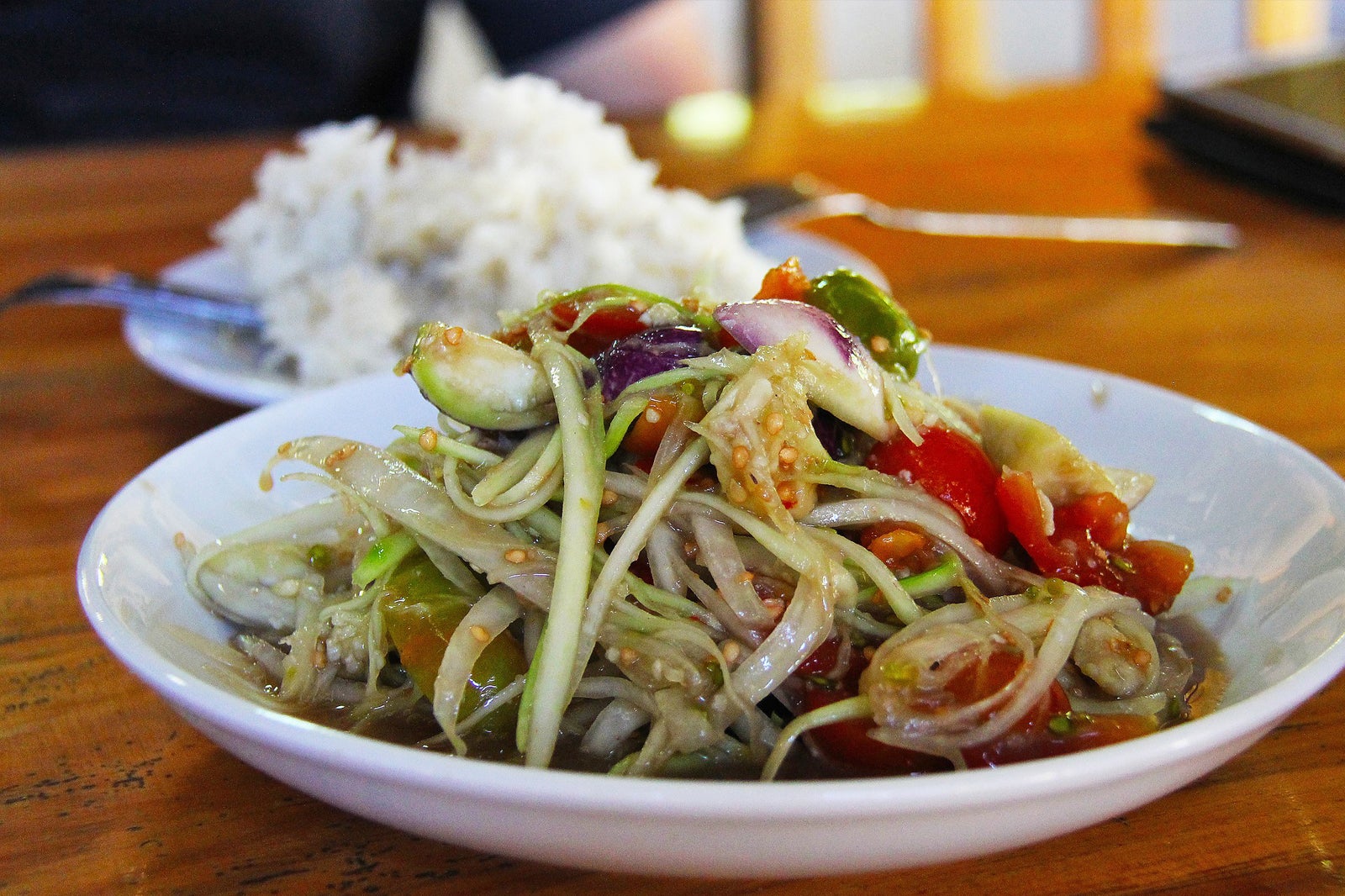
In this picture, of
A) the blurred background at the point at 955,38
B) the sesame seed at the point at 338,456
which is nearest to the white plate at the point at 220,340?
the sesame seed at the point at 338,456

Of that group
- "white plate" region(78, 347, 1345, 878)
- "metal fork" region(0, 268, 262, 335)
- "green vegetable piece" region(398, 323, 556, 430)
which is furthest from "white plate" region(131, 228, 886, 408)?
"green vegetable piece" region(398, 323, 556, 430)

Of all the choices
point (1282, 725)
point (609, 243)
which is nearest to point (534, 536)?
point (1282, 725)

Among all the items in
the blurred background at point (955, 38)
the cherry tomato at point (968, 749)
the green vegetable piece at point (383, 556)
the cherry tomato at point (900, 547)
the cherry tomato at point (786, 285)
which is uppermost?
the cherry tomato at point (786, 285)

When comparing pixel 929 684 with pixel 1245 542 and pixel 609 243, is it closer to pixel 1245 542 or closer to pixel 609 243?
pixel 1245 542

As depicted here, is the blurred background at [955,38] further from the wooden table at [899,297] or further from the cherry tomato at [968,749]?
the cherry tomato at [968,749]

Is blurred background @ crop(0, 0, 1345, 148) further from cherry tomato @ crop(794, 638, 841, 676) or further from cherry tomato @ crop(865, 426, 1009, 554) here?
cherry tomato @ crop(794, 638, 841, 676)

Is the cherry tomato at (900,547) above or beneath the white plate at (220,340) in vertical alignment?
above

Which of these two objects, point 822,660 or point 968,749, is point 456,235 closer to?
point 822,660
